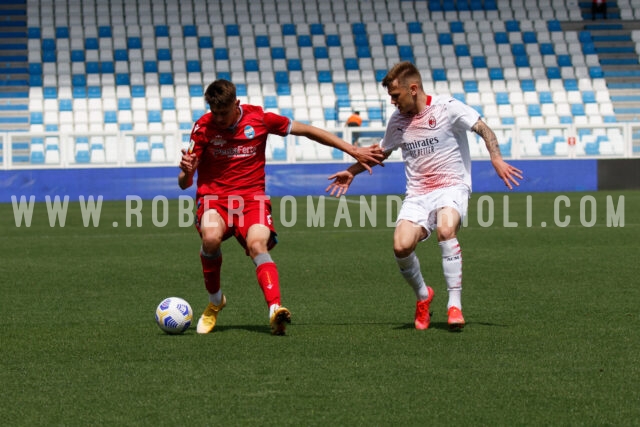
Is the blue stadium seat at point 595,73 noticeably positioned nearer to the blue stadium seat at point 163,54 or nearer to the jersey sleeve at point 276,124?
the blue stadium seat at point 163,54

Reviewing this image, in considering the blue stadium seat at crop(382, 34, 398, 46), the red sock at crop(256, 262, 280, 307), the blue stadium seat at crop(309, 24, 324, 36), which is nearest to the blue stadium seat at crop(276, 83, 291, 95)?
the blue stadium seat at crop(309, 24, 324, 36)

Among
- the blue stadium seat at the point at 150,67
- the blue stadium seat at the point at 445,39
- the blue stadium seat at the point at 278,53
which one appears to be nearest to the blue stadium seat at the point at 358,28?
the blue stadium seat at the point at 445,39

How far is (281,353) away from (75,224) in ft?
40.5

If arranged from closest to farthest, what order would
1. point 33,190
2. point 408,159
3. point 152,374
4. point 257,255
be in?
point 152,374, point 257,255, point 408,159, point 33,190

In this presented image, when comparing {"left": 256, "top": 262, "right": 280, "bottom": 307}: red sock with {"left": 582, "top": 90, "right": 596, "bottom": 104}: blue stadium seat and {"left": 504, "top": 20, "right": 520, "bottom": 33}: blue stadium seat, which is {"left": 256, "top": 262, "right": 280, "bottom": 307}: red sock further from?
{"left": 504, "top": 20, "right": 520, "bottom": 33}: blue stadium seat

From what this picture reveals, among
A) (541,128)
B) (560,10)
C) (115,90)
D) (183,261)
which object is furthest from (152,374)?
(560,10)

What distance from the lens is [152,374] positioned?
204 inches

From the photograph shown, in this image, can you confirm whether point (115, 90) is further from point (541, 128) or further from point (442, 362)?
point (442, 362)

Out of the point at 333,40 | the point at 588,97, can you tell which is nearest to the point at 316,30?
the point at 333,40

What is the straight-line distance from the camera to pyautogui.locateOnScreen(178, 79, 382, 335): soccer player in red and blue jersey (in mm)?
6758

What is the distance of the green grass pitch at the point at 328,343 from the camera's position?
4.42 m

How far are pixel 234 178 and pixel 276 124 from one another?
454mm

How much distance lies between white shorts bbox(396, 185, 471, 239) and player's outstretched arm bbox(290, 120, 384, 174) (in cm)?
38

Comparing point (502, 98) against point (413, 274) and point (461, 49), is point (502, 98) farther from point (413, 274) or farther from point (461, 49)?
point (413, 274)
